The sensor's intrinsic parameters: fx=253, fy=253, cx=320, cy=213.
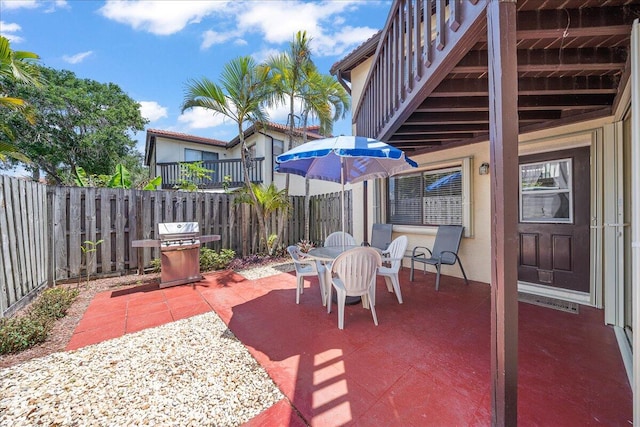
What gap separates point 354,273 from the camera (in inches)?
129

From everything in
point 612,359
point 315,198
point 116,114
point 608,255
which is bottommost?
point 612,359

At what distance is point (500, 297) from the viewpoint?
5.03 ft

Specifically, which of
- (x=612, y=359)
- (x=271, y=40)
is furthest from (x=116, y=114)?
(x=612, y=359)

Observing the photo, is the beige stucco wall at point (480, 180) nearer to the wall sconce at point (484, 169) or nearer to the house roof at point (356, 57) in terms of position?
the wall sconce at point (484, 169)

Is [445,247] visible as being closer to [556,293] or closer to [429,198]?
[429,198]

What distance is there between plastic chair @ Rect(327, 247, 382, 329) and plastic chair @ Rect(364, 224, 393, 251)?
2659 millimetres

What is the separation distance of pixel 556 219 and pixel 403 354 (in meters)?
3.59

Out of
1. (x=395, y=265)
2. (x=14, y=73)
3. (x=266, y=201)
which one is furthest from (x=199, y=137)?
(x=395, y=265)

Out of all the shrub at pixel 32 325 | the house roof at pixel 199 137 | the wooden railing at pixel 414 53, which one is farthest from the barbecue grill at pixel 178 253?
the house roof at pixel 199 137

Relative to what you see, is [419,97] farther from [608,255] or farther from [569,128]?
[608,255]

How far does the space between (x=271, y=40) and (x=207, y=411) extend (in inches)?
326

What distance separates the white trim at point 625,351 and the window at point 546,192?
1652 mm

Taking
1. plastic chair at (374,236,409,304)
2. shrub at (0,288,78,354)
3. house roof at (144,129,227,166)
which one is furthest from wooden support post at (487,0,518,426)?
house roof at (144,129,227,166)

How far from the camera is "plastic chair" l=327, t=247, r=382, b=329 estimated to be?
3197 mm
